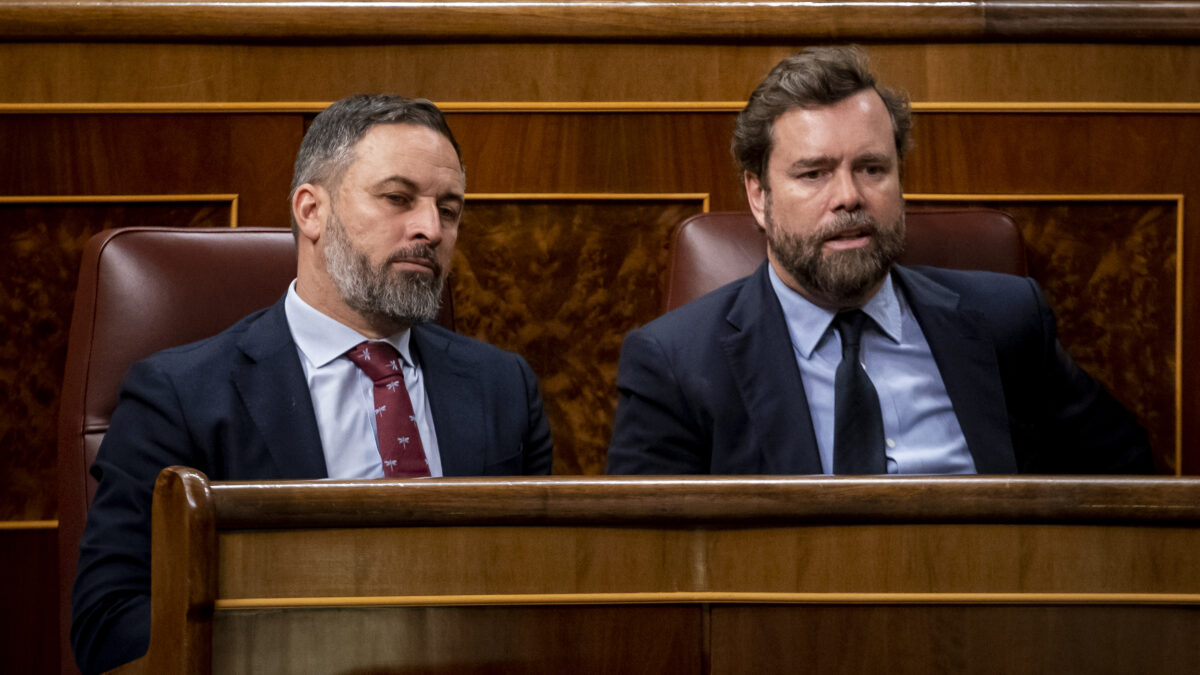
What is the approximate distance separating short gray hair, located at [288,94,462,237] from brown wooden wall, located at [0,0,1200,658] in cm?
21

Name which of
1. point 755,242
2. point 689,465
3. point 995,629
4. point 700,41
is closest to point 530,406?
point 689,465

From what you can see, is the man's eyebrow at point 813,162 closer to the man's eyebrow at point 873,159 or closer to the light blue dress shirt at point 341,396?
the man's eyebrow at point 873,159

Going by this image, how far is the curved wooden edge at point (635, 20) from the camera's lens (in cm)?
137

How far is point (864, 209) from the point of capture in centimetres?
119

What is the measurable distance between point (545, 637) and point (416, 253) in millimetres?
567

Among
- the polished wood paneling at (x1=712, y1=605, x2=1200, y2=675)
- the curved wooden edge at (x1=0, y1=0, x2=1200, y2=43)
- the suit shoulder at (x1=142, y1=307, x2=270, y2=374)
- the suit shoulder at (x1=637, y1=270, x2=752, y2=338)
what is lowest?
the polished wood paneling at (x1=712, y1=605, x2=1200, y2=675)

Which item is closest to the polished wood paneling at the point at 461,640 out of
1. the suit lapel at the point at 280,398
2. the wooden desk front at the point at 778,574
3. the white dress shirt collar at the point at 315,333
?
the wooden desk front at the point at 778,574

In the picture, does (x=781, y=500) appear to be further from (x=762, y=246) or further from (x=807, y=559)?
(x=762, y=246)

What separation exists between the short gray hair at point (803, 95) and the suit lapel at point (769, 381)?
0.16 m

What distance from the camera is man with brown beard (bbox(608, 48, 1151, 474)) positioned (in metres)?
1.11

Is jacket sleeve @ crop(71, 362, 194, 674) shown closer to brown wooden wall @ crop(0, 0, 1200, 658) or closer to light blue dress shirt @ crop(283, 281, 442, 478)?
light blue dress shirt @ crop(283, 281, 442, 478)

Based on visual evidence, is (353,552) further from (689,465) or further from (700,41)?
(700,41)

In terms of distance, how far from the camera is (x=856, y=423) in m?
1.10

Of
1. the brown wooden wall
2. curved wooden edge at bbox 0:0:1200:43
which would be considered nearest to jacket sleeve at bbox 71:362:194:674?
the brown wooden wall
